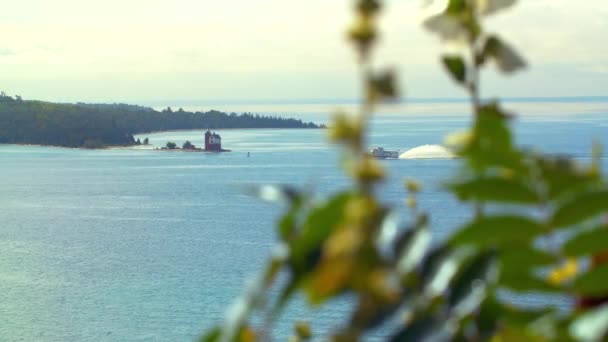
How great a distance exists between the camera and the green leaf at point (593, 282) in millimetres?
352

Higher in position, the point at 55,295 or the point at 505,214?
the point at 505,214

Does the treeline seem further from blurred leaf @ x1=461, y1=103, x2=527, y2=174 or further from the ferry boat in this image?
blurred leaf @ x1=461, y1=103, x2=527, y2=174

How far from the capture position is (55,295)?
25.3 metres

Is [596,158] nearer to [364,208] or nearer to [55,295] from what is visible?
[364,208]

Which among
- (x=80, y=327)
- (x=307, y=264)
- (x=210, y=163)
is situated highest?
(x=307, y=264)

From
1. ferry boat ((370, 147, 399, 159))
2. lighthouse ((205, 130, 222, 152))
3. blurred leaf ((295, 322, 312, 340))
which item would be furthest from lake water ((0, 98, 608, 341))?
blurred leaf ((295, 322, 312, 340))

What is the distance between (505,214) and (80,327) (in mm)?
23604

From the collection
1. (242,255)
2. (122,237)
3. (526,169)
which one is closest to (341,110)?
(526,169)

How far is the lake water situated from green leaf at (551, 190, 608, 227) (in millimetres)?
14286

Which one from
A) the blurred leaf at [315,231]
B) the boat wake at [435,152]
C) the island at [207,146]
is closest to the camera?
the blurred leaf at [315,231]

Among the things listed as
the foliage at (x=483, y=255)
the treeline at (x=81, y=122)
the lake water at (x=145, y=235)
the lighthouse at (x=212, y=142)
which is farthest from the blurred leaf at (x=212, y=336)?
the treeline at (x=81, y=122)

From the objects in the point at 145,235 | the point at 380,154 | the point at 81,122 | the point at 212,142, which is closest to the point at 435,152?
the point at 380,154

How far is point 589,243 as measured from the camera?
0.36 m

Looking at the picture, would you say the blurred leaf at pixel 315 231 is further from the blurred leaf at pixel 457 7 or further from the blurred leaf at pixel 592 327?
the blurred leaf at pixel 457 7
